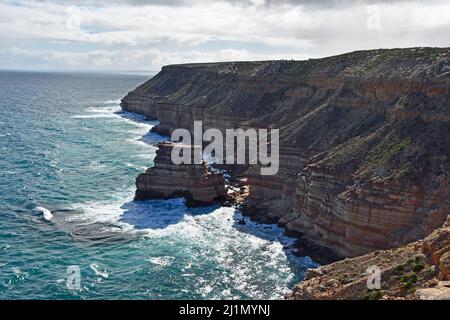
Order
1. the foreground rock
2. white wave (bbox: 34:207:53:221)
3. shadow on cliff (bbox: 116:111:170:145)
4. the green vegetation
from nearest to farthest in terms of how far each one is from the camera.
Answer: the foreground rock < the green vegetation < white wave (bbox: 34:207:53:221) < shadow on cliff (bbox: 116:111:170:145)

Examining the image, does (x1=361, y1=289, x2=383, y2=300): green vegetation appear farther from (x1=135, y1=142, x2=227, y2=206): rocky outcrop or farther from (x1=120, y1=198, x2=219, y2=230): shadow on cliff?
(x1=135, y1=142, x2=227, y2=206): rocky outcrop

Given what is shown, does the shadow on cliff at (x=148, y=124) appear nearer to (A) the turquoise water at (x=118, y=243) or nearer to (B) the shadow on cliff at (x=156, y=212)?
(A) the turquoise water at (x=118, y=243)

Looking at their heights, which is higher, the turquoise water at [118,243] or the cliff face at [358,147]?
the cliff face at [358,147]

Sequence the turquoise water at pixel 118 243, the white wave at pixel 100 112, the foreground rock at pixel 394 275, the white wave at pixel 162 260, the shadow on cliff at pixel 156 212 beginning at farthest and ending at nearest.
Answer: the white wave at pixel 100 112
the shadow on cliff at pixel 156 212
the white wave at pixel 162 260
the turquoise water at pixel 118 243
the foreground rock at pixel 394 275

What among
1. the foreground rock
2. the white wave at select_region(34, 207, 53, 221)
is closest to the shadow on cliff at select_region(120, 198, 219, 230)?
the white wave at select_region(34, 207, 53, 221)

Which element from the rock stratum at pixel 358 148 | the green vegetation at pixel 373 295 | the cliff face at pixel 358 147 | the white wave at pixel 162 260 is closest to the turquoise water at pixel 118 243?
the white wave at pixel 162 260
